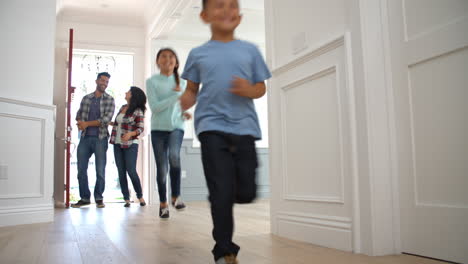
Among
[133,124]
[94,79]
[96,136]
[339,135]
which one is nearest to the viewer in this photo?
[339,135]

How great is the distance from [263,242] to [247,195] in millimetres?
919

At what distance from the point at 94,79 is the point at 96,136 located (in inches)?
115

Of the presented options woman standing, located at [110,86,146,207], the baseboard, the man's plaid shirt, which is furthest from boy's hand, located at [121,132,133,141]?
the baseboard

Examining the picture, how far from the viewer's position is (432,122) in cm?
174

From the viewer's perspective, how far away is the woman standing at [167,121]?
11.0 feet

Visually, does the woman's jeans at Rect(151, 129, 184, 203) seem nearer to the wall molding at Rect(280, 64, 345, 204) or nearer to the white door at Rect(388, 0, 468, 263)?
the wall molding at Rect(280, 64, 345, 204)

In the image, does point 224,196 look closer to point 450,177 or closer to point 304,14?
point 450,177

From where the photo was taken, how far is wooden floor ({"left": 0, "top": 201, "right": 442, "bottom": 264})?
1793 mm

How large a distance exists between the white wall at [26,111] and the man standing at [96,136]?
1.79m

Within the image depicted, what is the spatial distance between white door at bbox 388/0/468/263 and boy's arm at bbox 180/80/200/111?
36.3 inches

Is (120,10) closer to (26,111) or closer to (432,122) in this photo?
(26,111)

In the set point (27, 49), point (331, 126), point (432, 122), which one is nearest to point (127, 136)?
point (27, 49)

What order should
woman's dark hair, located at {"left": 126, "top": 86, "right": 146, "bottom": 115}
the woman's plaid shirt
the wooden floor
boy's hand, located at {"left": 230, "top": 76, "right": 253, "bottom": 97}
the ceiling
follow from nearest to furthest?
boy's hand, located at {"left": 230, "top": 76, "right": 253, "bottom": 97}
the wooden floor
woman's dark hair, located at {"left": 126, "top": 86, "right": 146, "bottom": 115}
the woman's plaid shirt
the ceiling

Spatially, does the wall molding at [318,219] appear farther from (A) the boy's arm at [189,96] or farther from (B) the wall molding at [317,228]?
(A) the boy's arm at [189,96]
